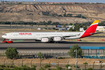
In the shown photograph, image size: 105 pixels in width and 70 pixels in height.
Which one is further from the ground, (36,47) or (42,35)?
(42,35)

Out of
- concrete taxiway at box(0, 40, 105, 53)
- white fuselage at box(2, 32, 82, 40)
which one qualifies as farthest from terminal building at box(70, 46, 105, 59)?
white fuselage at box(2, 32, 82, 40)

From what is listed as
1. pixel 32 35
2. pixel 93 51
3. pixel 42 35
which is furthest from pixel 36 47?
pixel 93 51

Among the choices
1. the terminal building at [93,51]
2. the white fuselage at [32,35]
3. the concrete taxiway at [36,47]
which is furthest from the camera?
the white fuselage at [32,35]

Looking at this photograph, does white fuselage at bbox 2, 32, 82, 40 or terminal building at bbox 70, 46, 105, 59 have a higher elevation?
white fuselage at bbox 2, 32, 82, 40

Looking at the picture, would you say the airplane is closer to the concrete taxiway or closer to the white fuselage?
the white fuselage

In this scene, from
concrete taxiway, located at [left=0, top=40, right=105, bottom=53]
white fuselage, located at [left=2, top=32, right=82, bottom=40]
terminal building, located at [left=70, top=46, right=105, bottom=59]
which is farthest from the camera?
white fuselage, located at [left=2, top=32, right=82, bottom=40]

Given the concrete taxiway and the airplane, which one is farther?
the airplane

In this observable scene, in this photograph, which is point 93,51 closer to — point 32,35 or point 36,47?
point 36,47

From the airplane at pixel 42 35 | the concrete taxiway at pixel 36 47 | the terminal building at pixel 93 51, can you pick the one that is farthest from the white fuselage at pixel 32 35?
the terminal building at pixel 93 51

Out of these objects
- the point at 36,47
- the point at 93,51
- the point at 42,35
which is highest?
the point at 42,35

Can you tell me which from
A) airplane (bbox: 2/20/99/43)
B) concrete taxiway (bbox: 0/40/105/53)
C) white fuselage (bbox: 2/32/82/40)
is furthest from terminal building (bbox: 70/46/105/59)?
white fuselage (bbox: 2/32/82/40)

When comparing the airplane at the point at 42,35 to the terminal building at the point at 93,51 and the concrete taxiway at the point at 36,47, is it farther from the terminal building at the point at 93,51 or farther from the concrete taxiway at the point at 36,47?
the terminal building at the point at 93,51

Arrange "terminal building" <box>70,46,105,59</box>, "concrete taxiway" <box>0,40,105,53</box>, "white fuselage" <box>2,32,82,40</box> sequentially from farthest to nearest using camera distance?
"white fuselage" <box>2,32,82,40</box> → "concrete taxiway" <box>0,40,105,53</box> → "terminal building" <box>70,46,105,59</box>

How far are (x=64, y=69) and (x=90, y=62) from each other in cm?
885
